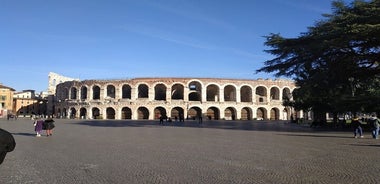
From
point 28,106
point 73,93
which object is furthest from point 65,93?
point 28,106

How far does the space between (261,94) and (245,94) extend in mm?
2897

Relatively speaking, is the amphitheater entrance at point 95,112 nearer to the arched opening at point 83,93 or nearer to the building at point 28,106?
the arched opening at point 83,93

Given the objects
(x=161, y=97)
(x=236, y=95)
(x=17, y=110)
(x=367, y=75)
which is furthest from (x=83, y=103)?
(x=367, y=75)

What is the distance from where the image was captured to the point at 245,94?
70.6 meters

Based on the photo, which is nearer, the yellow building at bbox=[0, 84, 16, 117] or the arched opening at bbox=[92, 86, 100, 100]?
the arched opening at bbox=[92, 86, 100, 100]

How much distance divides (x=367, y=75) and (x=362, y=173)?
20496 millimetres

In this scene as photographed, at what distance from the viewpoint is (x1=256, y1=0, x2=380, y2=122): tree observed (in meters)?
22.2

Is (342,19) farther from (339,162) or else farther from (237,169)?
(237,169)

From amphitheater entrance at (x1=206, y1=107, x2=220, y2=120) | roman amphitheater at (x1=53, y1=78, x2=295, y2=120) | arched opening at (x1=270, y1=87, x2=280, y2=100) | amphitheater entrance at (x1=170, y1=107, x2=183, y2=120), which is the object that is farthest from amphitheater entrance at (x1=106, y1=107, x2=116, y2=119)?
arched opening at (x1=270, y1=87, x2=280, y2=100)

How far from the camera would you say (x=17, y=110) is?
307 feet

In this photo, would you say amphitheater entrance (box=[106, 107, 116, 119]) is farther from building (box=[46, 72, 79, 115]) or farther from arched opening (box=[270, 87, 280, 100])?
arched opening (box=[270, 87, 280, 100])

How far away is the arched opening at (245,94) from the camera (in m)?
67.7

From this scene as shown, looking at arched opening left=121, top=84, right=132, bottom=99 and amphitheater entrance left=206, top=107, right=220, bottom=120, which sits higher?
arched opening left=121, top=84, right=132, bottom=99

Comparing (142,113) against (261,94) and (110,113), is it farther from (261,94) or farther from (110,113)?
(261,94)
